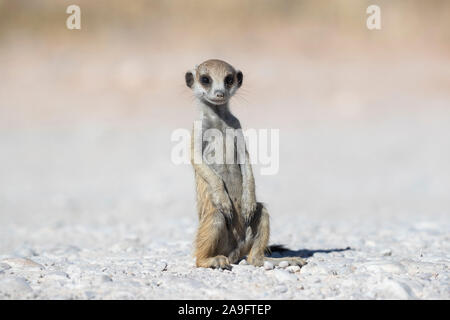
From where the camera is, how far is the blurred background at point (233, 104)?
11.5 metres

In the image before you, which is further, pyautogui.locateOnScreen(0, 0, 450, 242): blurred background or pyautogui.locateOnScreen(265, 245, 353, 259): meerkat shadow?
pyautogui.locateOnScreen(0, 0, 450, 242): blurred background

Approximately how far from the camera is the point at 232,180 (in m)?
5.53

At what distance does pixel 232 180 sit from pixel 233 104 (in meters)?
14.0

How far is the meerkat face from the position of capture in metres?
5.39

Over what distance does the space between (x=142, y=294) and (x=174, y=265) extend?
109 cm

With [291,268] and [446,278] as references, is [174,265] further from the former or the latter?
[446,278]

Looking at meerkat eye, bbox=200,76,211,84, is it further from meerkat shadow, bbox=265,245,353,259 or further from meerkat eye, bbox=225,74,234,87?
meerkat shadow, bbox=265,245,353,259

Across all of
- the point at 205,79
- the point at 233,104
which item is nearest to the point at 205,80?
the point at 205,79

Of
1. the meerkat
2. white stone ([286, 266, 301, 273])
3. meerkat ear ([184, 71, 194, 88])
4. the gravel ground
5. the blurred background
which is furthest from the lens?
the blurred background

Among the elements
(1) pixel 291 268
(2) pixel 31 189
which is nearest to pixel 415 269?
(1) pixel 291 268

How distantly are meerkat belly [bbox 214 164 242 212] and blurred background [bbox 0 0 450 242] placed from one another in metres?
3.33

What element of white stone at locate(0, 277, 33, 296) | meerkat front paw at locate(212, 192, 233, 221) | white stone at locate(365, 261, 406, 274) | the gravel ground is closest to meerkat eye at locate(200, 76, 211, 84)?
meerkat front paw at locate(212, 192, 233, 221)

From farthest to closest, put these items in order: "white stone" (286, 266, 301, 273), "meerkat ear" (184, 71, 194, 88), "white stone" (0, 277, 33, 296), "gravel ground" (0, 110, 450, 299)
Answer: "meerkat ear" (184, 71, 194, 88)
"white stone" (286, 266, 301, 273)
"gravel ground" (0, 110, 450, 299)
"white stone" (0, 277, 33, 296)

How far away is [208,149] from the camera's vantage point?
5.49 m
